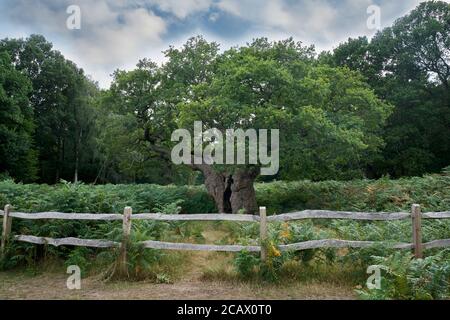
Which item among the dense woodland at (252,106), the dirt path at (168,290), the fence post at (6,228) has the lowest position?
the dirt path at (168,290)

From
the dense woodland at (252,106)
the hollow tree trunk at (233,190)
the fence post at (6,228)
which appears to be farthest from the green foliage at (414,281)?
the hollow tree trunk at (233,190)

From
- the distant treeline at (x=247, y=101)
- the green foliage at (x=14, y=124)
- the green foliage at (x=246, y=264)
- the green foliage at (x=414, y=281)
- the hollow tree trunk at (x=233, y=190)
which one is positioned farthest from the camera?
the green foliage at (x=14, y=124)

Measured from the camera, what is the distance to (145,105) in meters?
16.7

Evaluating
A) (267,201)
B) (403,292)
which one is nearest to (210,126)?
(267,201)

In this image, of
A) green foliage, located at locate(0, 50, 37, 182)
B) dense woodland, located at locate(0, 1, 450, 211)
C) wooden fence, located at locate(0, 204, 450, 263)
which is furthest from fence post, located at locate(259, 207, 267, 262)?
green foliage, located at locate(0, 50, 37, 182)

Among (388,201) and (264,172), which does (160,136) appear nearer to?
(264,172)

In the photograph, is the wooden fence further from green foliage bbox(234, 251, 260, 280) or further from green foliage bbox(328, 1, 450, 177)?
green foliage bbox(328, 1, 450, 177)

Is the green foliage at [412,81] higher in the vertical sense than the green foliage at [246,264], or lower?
higher

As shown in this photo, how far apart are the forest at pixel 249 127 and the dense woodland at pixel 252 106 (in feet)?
0.25

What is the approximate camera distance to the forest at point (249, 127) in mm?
8523

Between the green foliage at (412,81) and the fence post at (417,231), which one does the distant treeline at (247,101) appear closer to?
the green foliage at (412,81)

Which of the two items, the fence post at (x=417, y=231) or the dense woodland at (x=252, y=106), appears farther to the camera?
the dense woodland at (x=252, y=106)

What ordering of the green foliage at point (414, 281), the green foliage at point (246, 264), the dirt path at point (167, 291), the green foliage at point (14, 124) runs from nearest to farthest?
the green foliage at point (414, 281) → the dirt path at point (167, 291) → the green foliage at point (246, 264) → the green foliage at point (14, 124)

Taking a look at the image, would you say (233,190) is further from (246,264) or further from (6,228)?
(6,228)
